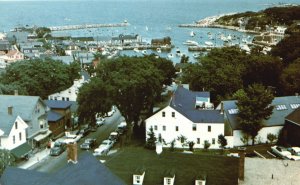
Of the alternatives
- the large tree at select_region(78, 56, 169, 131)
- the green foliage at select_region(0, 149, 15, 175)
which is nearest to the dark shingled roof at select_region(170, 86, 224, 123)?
the large tree at select_region(78, 56, 169, 131)

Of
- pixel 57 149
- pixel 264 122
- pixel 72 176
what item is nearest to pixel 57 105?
pixel 57 149

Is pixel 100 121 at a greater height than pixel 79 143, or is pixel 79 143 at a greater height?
pixel 100 121

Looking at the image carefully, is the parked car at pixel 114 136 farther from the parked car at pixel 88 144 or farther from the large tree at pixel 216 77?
the large tree at pixel 216 77

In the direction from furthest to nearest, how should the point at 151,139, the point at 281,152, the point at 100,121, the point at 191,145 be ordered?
1. the point at 100,121
2. the point at 151,139
3. the point at 191,145
4. the point at 281,152

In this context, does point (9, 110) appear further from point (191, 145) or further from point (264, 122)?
point (264, 122)

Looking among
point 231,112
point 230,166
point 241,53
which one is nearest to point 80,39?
point 241,53

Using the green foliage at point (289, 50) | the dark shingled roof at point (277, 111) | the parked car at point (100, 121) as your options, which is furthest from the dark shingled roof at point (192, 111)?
the green foliage at point (289, 50)

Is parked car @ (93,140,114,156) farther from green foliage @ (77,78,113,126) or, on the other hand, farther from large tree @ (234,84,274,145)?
large tree @ (234,84,274,145)
